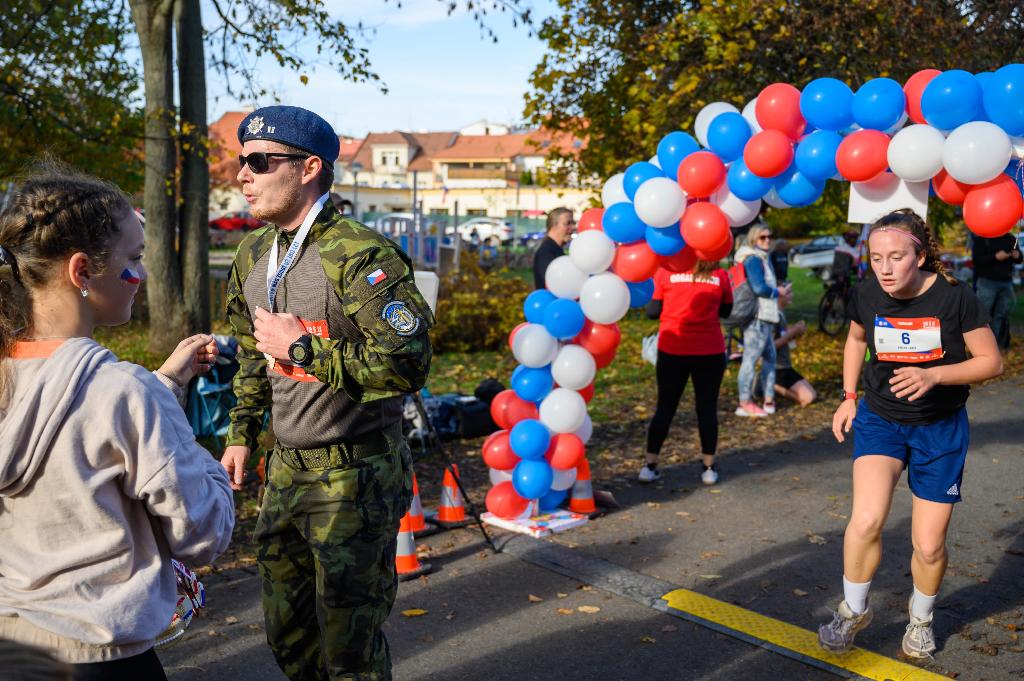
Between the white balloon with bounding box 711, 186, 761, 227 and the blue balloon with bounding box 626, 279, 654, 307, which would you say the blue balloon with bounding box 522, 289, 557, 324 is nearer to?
the blue balloon with bounding box 626, 279, 654, 307

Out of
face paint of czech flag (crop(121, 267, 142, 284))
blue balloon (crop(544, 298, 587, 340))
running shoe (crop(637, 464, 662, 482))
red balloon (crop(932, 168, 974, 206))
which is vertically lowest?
running shoe (crop(637, 464, 662, 482))

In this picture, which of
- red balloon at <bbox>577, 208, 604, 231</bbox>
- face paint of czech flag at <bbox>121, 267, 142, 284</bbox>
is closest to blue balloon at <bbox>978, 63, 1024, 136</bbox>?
red balloon at <bbox>577, 208, 604, 231</bbox>

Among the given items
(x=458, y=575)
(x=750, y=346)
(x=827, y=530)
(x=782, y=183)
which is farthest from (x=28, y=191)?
(x=750, y=346)

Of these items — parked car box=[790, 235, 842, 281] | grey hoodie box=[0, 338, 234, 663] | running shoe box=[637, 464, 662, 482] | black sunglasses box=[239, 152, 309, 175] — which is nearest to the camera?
grey hoodie box=[0, 338, 234, 663]

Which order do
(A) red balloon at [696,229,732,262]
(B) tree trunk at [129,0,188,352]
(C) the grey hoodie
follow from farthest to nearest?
1. (B) tree trunk at [129,0,188,352]
2. (A) red balloon at [696,229,732,262]
3. (C) the grey hoodie

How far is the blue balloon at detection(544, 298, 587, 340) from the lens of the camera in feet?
20.4

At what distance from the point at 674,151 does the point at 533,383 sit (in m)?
1.83

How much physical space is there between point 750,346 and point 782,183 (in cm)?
399

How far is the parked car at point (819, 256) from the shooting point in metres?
30.4

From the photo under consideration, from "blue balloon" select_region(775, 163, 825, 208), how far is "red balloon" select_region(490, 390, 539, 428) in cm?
217

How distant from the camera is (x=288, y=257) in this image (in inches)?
116

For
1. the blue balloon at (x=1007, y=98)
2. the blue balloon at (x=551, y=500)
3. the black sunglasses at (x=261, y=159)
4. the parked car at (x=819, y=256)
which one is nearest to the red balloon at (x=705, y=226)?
the blue balloon at (x=1007, y=98)

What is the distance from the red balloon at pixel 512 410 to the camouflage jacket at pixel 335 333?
3194 mm

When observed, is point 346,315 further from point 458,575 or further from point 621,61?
point 621,61
